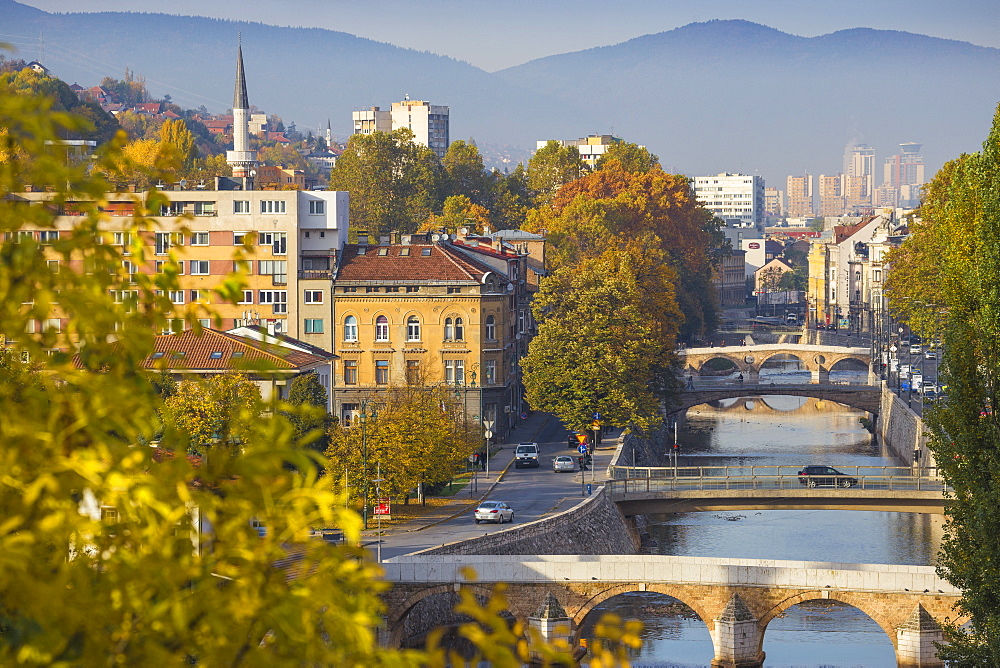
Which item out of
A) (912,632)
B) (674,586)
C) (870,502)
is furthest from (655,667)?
(870,502)

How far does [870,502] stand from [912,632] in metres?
19.8

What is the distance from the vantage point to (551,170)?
550ft

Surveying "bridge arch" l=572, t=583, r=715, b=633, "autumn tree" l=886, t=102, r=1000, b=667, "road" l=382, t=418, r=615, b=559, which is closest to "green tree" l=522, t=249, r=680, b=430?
"road" l=382, t=418, r=615, b=559

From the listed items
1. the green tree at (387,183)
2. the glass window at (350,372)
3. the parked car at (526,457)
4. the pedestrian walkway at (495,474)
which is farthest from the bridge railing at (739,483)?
the green tree at (387,183)

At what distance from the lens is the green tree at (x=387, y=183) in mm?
141250

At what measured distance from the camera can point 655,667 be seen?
152ft

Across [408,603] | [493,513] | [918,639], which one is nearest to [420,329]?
[493,513]

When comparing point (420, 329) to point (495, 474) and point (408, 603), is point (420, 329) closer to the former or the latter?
point (495, 474)

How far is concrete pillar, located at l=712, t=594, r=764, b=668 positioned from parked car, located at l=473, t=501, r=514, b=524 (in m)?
12.4

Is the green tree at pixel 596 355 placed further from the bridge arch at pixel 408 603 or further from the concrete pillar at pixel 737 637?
the bridge arch at pixel 408 603

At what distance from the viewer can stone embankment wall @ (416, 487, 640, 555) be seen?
1954 inches

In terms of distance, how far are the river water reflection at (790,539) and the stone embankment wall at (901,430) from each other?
1.12 m

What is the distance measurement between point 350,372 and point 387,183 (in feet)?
222

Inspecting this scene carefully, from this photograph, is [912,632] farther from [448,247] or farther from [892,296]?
[448,247]
